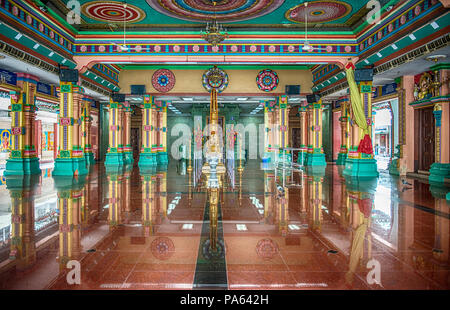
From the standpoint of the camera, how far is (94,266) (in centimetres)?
278

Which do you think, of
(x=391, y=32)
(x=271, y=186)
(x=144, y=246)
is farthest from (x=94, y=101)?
(x=144, y=246)

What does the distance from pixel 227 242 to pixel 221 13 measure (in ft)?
24.5

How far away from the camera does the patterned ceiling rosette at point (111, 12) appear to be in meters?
8.28

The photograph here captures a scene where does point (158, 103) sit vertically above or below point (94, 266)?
above

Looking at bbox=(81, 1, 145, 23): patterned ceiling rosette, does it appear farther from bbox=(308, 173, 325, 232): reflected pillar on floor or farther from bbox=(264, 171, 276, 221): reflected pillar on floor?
bbox=(308, 173, 325, 232): reflected pillar on floor

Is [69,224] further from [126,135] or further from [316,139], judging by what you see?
[126,135]

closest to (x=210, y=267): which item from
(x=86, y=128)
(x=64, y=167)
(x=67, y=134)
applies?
(x=64, y=167)

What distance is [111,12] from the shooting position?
880 cm

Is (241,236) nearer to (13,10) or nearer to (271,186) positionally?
(271,186)

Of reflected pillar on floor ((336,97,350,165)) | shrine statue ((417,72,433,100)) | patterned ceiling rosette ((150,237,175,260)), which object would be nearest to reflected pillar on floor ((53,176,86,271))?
patterned ceiling rosette ((150,237,175,260))

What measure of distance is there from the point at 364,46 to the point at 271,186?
18.0ft

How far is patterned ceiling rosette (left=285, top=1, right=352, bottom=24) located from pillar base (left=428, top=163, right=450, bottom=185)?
211 inches
